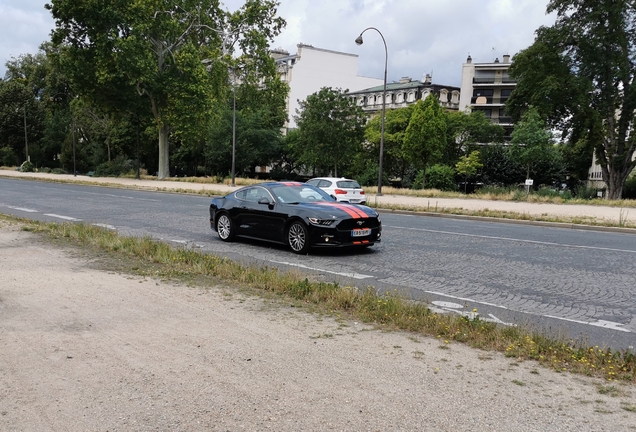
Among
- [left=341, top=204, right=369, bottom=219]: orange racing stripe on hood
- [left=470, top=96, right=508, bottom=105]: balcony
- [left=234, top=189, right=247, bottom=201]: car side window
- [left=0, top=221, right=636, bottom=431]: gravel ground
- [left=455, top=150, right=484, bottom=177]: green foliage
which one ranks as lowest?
[left=0, top=221, right=636, bottom=431]: gravel ground

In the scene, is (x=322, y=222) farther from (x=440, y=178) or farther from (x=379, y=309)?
(x=440, y=178)

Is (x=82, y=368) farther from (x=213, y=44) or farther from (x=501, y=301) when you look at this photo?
(x=213, y=44)

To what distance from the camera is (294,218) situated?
11141mm

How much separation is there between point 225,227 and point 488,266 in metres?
5.90

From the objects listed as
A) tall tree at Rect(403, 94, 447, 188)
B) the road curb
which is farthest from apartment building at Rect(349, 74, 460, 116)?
the road curb

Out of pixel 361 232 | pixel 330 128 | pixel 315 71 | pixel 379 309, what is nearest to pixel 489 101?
pixel 315 71

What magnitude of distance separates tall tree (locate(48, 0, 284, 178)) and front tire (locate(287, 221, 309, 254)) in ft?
109

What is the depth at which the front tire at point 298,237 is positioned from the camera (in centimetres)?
1088

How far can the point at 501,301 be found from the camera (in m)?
7.36

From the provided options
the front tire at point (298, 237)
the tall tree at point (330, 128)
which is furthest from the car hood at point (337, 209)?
the tall tree at point (330, 128)

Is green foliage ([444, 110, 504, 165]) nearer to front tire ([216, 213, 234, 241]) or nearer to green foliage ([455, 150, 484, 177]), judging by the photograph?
green foliage ([455, 150, 484, 177])

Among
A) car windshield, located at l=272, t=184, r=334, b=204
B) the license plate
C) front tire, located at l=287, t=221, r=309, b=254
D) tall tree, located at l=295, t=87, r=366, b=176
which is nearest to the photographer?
front tire, located at l=287, t=221, r=309, b=254

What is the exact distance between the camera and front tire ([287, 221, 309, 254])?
10.9 m

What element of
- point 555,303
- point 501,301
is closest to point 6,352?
point 501,301
